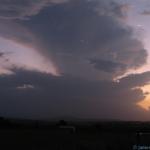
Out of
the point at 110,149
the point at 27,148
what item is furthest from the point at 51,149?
the point at 110,149

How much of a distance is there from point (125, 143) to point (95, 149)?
4299 millimetres

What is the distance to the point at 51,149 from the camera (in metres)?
33.5

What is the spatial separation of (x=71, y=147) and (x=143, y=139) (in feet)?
17.1

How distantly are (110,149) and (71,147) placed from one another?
2.69 metres

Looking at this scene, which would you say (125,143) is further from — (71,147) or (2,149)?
(2,149)

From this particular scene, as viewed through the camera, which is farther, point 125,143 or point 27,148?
point 125,143

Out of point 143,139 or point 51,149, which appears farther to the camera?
point 143,139

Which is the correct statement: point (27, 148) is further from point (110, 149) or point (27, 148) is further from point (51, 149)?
point (110, 149)

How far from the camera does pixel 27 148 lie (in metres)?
34.0

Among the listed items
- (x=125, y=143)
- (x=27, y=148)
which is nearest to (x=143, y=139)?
(x=125, y=143)

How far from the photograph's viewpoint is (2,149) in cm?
3241

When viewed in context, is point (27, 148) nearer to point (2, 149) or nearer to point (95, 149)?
point (2, 149)

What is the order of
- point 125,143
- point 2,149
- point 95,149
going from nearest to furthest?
1. point 2,149
2. point 95,149
3. point 125,143

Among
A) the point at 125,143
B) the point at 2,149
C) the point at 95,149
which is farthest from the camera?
the point at 125,143
